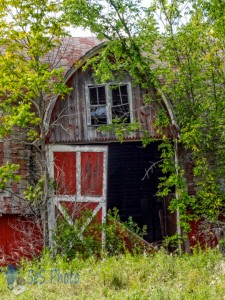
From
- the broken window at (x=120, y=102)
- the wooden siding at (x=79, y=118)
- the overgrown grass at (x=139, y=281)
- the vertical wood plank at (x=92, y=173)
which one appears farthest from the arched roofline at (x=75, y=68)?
the overgrown grass at (x=139, y=281)

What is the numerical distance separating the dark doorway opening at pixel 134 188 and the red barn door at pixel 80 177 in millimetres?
3043

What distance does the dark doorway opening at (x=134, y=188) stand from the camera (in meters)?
14.4

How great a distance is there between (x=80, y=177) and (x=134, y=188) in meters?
3.89

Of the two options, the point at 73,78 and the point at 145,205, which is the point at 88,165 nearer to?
the point at 73,78

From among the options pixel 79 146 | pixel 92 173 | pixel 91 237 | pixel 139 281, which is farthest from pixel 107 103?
pixel 139 281

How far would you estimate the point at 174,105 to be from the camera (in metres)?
11.3

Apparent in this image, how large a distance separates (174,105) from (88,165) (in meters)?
2.69

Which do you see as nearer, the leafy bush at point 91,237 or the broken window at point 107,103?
the leafy bush at point 91,237

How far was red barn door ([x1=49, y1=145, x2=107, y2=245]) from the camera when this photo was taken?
36.2 feet

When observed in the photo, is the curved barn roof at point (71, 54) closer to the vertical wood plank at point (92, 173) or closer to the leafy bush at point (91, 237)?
the vertical wood plank at point (92, 173)

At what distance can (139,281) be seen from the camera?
682 cm

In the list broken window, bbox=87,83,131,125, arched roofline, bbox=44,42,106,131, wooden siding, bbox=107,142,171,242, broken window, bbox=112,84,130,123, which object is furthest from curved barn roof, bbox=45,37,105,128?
wooden siding, bbox=107,142,171,242

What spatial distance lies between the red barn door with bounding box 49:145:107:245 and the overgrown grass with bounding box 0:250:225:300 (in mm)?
2951

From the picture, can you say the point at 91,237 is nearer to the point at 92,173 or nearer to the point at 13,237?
the point at 92,173
